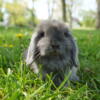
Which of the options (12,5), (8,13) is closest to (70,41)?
(12,5)

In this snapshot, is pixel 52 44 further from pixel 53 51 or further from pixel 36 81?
pixel 36 81

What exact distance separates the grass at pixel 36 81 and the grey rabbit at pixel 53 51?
192 mm

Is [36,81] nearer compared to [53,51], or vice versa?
[36,81]

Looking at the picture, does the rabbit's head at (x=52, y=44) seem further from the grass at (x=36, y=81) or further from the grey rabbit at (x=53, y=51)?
the grass at (x=36, y=81)

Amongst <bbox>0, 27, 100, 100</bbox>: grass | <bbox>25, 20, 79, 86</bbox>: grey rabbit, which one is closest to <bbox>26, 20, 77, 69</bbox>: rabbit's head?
<bbox>25, 20, 79, 86</bbox>: grey rabbit

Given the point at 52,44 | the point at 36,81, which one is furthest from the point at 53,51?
the point at 36,81

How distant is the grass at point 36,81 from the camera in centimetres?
196

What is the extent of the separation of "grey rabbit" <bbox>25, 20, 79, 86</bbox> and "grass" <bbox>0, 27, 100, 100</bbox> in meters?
0.19

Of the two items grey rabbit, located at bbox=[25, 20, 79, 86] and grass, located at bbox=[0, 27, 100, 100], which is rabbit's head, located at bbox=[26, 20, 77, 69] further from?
grass, located at bbox=[0, 27, 100, 100]

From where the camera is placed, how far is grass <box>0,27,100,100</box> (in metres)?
1.96

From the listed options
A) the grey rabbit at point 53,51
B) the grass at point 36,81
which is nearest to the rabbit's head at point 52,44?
the grey rabbit at point 53,51

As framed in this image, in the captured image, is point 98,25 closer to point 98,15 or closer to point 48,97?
point 98,15

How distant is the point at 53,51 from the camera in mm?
2572

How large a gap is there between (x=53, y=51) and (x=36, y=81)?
17.6 inches
